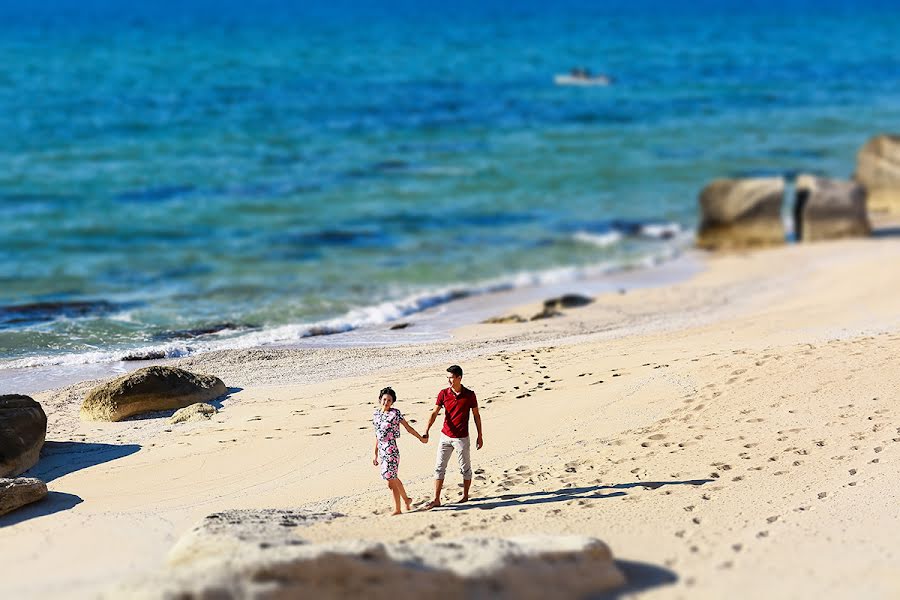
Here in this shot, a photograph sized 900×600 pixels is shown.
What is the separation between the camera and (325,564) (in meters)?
6.93

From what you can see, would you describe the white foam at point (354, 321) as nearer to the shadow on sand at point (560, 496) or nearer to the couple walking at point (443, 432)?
the couple walking at point (443, 432)

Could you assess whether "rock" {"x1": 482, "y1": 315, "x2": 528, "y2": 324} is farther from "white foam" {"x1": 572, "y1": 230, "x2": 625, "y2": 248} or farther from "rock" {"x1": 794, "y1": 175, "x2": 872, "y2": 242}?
"rock" {"x1": 794, "y1": 175, "x2": 872, "y2": 242}

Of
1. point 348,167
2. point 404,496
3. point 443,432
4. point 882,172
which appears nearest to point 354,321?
point 443,432

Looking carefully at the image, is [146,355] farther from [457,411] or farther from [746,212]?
[746,212]

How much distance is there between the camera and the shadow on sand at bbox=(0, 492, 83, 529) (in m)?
9.25

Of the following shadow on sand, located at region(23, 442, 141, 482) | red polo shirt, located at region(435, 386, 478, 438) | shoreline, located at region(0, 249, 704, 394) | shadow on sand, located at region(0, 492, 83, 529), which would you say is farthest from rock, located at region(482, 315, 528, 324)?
shadow on sand, located at region(0, 492, 83, 529)

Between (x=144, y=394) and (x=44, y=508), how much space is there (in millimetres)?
2765

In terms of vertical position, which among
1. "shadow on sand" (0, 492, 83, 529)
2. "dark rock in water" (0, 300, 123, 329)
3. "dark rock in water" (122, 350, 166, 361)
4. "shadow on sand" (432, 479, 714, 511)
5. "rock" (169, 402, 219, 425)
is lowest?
"shadow on sand" (432, 479, 714, 511)

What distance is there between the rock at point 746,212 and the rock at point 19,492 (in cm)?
1459

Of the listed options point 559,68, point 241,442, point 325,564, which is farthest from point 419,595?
point 559,68

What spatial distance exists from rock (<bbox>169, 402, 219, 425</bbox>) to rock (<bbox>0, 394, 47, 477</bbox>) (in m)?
1.40

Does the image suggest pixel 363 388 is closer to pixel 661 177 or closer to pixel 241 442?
pixel 241 442

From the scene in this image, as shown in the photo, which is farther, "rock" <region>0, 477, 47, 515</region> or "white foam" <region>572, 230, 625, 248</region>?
"white foam" <region>572, 230, 625, 248</region>

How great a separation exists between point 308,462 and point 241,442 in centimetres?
86
